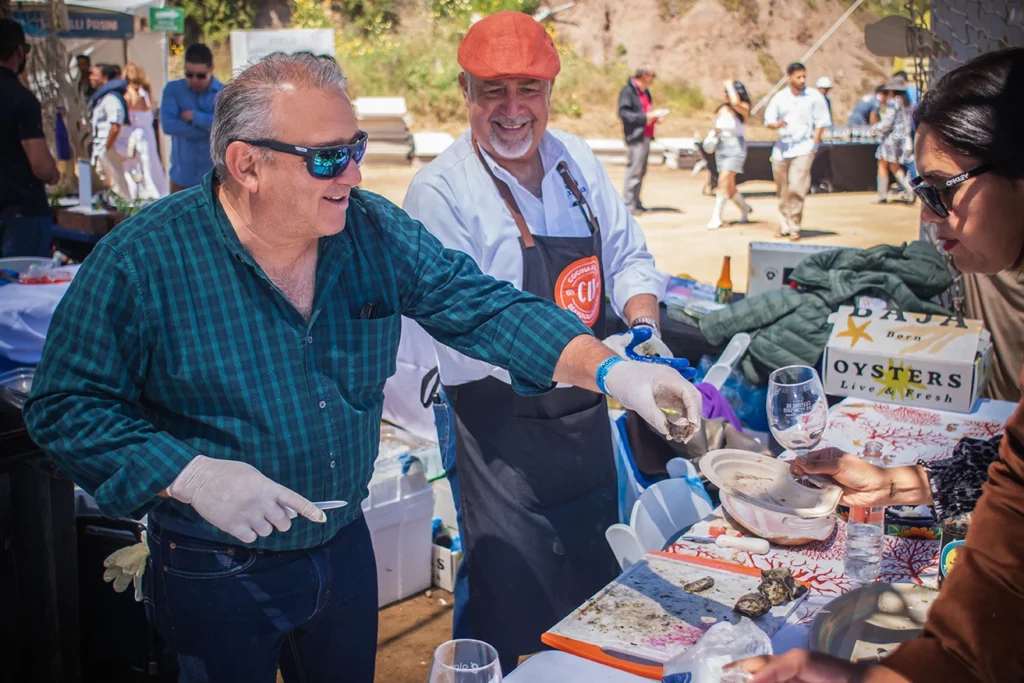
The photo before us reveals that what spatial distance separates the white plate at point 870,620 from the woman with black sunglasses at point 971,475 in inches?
11.5

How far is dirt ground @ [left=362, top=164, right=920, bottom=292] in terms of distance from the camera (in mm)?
11617

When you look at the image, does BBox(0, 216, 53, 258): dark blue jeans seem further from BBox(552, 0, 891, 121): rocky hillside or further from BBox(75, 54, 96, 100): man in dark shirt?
BBox(552, 0, 891, 121): rocky hillside

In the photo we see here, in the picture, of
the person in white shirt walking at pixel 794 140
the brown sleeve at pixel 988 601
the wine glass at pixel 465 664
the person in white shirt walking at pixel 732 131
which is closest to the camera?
the brown sleeve at pixel 988 601

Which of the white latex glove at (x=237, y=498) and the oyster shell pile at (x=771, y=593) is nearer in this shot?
the white latex glove at (x=237, y=498)

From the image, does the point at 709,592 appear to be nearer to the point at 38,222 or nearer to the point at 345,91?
the point at 345,91

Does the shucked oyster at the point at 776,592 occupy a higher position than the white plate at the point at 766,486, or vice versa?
the white plate at the point at 766,486

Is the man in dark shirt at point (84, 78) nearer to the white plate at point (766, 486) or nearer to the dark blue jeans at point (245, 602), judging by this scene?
the dark blue jeans at point (245, 602)

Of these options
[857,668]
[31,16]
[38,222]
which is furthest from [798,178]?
Answer: [857,668]

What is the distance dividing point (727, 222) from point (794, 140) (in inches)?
99.7

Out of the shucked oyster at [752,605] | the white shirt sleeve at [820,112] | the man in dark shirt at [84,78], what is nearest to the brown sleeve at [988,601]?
the shucked oyster at [752,605]

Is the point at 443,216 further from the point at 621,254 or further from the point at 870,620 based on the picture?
the point at 870,620

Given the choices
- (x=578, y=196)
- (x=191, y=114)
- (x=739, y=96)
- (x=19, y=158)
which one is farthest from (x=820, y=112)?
(x=578, y=196)

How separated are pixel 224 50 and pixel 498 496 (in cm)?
2978

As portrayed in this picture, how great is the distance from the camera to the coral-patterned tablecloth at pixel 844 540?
2.19 m
